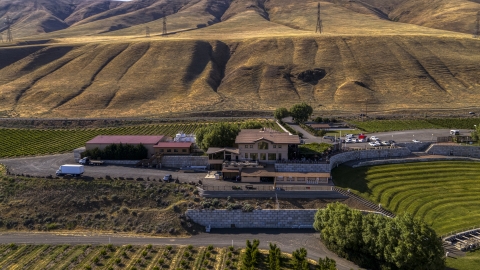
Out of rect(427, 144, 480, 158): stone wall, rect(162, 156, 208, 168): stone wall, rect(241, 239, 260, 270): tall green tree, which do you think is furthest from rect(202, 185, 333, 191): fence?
rect(427, 144, 480, 158): stone wall

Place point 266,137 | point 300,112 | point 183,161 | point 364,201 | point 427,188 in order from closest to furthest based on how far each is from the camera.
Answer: point 364,201 < point 427,188 < point 266,137 < point 183,161 < point 300,112

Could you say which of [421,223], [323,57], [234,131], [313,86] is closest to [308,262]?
[421,223]

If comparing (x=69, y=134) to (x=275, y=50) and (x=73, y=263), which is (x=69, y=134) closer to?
(x=73, y=263)

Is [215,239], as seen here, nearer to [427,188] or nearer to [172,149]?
[172,149]

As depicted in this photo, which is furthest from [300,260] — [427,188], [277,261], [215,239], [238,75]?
[238,75]

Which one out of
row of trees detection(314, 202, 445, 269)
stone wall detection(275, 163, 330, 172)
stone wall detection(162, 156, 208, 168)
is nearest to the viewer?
row of trees detection(314, 202, 445, 269)

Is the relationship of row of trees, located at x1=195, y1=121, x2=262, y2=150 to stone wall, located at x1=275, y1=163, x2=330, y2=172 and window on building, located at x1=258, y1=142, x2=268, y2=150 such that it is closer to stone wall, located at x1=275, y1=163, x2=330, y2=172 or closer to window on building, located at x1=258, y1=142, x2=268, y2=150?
window on building, located at x1=258, y1=142, x2=268, y2=150
